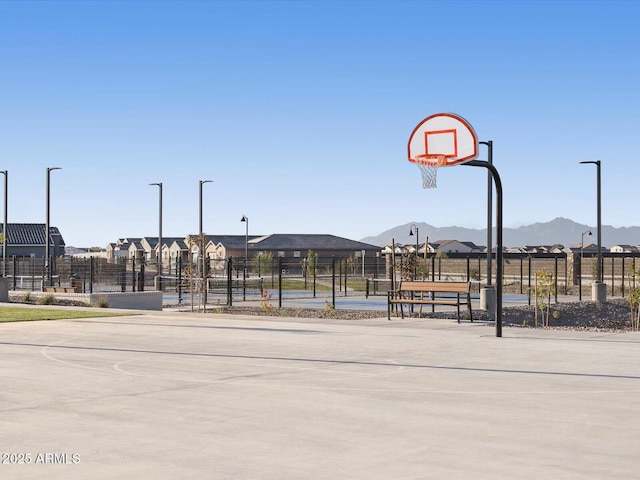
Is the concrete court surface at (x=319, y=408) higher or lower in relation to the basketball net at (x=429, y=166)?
lower

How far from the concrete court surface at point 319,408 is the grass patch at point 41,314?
6.68 metres

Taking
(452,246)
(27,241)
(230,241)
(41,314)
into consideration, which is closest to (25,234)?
(27,241)

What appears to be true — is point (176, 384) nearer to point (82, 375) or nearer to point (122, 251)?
point (82, 375)

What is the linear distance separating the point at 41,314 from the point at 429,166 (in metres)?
12.8

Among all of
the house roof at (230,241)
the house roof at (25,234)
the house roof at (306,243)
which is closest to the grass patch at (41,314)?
the house roof at (25,234)

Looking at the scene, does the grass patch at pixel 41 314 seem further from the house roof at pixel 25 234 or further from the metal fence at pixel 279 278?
the house roof at pixel 25 234

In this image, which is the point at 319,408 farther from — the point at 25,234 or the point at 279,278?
the point at 25,234

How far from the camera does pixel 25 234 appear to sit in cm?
11138

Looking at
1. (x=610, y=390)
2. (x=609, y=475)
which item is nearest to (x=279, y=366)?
(x=610, y=390)

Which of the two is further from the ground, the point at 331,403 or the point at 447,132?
the point at 447,132

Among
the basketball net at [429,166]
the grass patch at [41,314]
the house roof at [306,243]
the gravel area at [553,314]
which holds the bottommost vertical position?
the gravel area at [553,314]

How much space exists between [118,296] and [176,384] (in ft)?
76.4

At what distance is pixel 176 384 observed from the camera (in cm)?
1210

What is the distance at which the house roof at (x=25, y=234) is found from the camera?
358 feet
